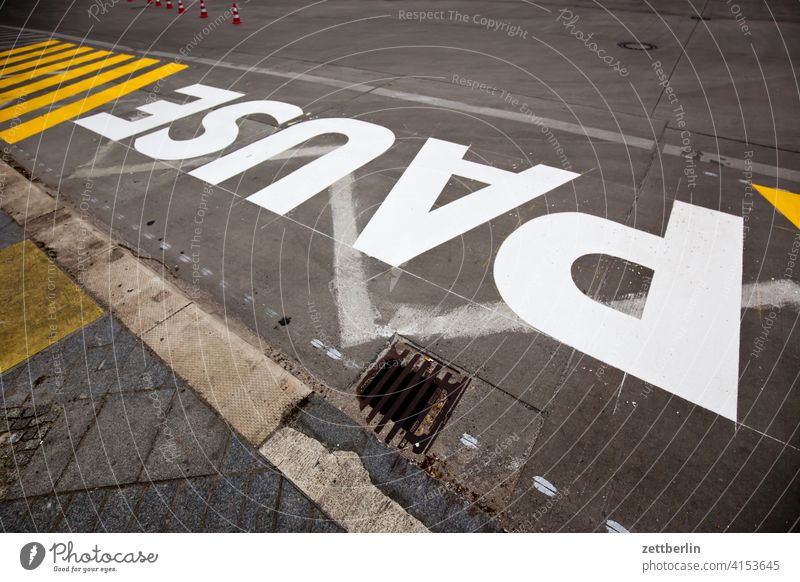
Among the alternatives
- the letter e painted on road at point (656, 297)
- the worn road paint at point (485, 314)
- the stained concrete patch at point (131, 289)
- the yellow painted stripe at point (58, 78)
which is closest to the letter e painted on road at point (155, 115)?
the yellow painted stripe at point (58, 78)

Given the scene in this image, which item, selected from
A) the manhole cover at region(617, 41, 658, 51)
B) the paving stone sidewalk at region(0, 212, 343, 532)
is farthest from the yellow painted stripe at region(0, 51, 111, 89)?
the manhole cover at region(617, 41, 658, 51)

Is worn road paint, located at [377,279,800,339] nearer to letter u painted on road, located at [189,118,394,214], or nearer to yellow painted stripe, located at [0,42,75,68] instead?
letter u painted on road, located at [189,118,394,214]

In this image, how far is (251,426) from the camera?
3.30 m

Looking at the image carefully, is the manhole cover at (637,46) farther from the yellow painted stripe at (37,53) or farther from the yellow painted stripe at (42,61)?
the yellow painted stripe at (37,53)

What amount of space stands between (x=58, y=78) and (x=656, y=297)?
1631 cm

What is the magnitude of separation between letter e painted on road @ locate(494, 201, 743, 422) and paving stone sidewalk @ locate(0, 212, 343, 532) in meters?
2.96

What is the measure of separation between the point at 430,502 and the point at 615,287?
307 cm

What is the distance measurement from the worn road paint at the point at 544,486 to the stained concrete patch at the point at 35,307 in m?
4.60

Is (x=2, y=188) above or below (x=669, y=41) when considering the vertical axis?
below

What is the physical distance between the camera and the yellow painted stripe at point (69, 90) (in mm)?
9883
